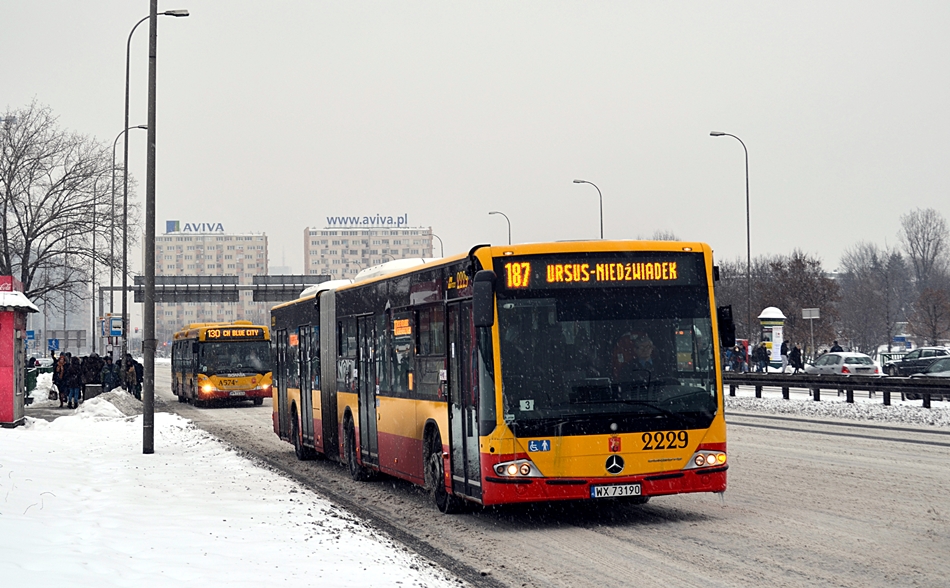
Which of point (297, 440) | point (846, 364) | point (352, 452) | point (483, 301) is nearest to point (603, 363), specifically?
point (483, 301)

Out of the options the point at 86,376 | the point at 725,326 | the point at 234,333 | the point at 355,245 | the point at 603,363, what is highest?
Result: the point at 355,245

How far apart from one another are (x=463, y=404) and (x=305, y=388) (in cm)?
872

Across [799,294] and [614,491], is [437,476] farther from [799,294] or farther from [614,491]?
[799,294]

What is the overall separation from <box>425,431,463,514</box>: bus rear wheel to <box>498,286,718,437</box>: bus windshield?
5.91 feet

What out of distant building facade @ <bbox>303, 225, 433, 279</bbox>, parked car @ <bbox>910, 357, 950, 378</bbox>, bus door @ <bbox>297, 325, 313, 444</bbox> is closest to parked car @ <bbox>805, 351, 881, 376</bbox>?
parked car @ <bbox>910, 357, 950, 378</bbox>

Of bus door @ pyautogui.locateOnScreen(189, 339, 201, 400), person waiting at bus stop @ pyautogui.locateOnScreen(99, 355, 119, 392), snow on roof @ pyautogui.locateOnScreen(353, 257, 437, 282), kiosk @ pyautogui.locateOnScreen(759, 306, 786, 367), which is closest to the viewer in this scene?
snow on roof @ pyautogui.locateOnScreen(353, 257, 437, 282)

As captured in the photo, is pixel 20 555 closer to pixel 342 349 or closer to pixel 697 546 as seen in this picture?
pixel 697 546

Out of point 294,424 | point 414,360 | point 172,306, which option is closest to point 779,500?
point 414,360

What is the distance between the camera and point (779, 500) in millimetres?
12883

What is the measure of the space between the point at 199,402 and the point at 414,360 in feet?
103

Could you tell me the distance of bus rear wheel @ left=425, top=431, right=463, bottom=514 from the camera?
12664 millimetres

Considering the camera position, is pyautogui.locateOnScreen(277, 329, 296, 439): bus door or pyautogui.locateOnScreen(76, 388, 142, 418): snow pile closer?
pyautogui.locateOnScreen(277, 329, 296, 439): bus door

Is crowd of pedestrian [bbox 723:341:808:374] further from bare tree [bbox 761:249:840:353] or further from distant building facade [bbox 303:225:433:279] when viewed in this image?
distant building facade [bbox 303:225:433:279]

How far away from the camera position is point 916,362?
43.8 metres
